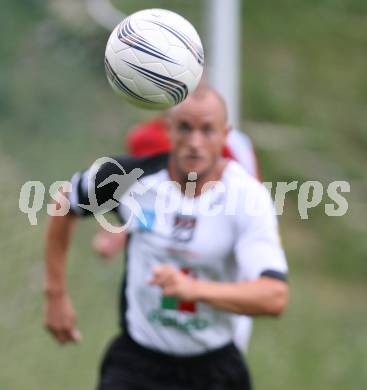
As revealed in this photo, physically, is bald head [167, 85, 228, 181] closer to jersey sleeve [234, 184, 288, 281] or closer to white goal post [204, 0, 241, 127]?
jersey sleeve [234, 184, 288, 281]

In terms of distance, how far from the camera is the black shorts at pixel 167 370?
4.65 metres

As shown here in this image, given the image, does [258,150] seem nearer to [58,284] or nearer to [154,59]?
[58,284]

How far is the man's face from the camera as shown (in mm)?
4383

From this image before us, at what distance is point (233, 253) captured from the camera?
14.7 ft

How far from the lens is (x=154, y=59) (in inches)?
148

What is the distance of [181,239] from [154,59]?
38.6 inches

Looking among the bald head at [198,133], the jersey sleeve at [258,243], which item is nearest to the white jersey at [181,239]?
the jersey sleeve at [258,243]

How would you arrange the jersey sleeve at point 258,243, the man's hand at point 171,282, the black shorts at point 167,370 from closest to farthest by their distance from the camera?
the man's hand at point 171,282, the jersey sleeve at point 258,243, the black shorts at point 167,370

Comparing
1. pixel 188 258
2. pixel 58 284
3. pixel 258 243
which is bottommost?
pixel 58 284

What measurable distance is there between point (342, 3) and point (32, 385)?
963 centimetres

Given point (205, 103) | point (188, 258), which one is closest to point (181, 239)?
point (188, 258)

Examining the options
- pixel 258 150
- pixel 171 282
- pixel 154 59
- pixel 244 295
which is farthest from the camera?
pixel 258 150

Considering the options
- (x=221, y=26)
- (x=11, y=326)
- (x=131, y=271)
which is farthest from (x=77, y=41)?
(x=131, y=271)

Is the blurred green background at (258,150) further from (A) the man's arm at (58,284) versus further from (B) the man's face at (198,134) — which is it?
(B) the man's face at (198,134)
